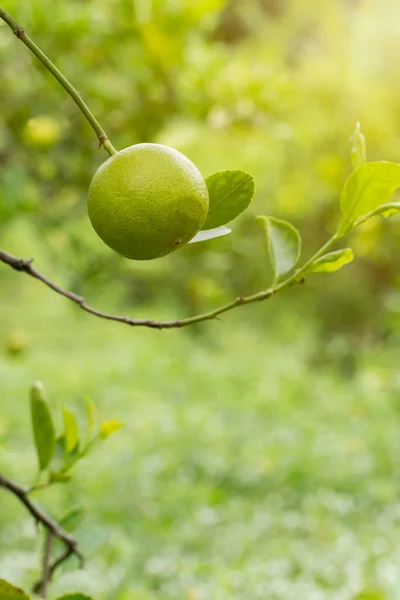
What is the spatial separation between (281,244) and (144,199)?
0.58 ft

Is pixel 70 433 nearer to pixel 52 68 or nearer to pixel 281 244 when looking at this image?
pixel 281 244

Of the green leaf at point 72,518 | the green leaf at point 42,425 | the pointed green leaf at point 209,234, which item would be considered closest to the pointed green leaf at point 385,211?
the pointed green leaf at point 209,234

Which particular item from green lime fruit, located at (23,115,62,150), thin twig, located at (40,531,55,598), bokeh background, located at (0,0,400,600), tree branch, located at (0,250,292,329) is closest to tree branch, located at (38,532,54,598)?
thin twig, located at (40,531,55,598)

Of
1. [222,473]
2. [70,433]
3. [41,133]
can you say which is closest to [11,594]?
[70,433]

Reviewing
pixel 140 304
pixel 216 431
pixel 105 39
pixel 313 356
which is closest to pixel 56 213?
pixel 105 39

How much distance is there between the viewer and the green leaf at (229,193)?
505 millimetres

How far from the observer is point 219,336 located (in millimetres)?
6781

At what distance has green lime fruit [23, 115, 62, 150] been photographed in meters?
1.53

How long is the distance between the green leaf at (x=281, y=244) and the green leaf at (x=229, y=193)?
6 centimetres

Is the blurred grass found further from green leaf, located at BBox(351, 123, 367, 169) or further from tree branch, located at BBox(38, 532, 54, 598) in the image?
green leaf, located at BBox(351, 123, 367, 169)

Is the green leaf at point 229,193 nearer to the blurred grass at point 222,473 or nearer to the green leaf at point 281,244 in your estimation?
the green leaf at point 281,244

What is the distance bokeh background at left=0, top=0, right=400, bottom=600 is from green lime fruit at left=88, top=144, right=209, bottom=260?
0.58 ft

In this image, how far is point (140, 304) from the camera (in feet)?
27.2

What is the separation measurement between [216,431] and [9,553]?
5.72 ft
